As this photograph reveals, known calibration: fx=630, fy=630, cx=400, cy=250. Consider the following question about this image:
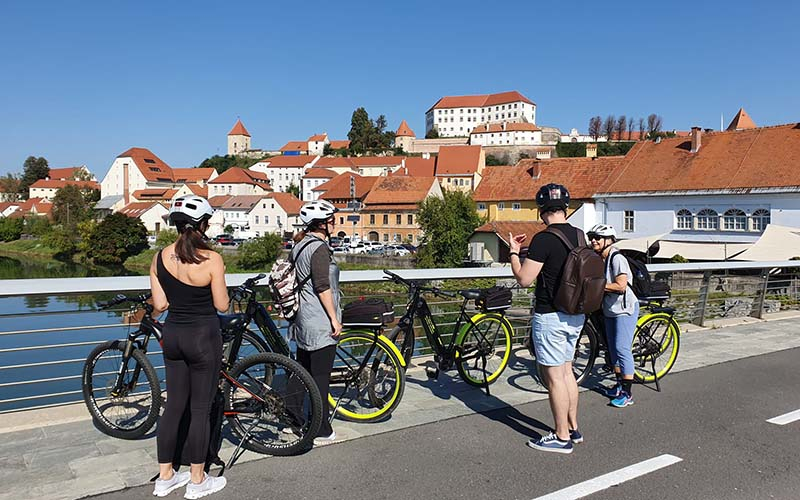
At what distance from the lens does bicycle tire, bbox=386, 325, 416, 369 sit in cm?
580

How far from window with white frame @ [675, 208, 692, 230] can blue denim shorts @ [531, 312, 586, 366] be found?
143 ft

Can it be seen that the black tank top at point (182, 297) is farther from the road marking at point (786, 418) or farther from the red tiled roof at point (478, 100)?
the red tiled roof at point (478, 100)

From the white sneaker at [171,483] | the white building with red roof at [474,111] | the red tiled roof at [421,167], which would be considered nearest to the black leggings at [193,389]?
A: the white sneaker at [171,483]

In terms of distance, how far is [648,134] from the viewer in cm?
13888

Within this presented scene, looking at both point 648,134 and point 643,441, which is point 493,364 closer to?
point 643,441

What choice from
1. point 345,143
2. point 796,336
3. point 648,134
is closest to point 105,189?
point 345,143

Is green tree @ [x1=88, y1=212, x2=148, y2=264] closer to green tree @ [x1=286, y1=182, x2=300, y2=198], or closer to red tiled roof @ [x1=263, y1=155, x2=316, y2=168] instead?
green tree @ [x1=286, y1=182, x2=300, y2=198]

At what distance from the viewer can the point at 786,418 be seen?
5.67 metres

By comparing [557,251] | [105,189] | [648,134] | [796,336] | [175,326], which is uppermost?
[648,134]

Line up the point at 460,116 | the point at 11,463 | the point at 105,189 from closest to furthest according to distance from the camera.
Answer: the point at 11,463 → the point at 105,189 → the point at 460,116

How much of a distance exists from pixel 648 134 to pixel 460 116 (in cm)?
4515

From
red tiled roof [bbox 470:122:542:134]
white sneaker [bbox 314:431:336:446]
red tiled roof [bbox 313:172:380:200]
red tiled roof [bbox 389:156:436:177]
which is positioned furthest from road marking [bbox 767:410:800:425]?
red tiled roof [bbox 470:122:542:134]

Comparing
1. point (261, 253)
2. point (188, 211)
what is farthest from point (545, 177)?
point (188, 211)

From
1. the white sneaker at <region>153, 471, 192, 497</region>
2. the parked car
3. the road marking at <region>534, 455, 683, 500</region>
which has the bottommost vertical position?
the road marking at <region>534, 455, 683, 500</region>
